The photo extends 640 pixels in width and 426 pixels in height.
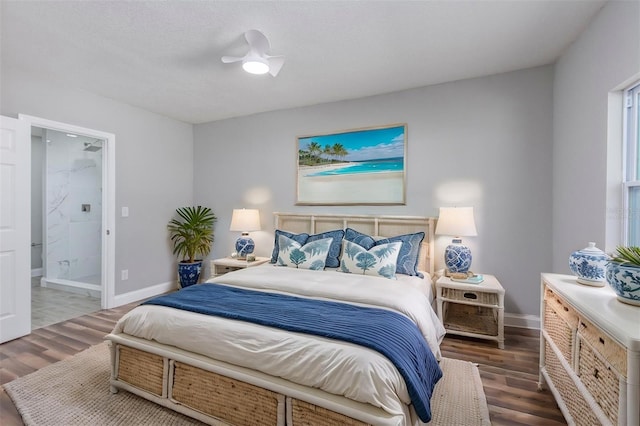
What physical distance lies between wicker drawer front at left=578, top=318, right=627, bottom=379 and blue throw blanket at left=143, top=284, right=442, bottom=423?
0.76m

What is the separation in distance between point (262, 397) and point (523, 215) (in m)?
2.93

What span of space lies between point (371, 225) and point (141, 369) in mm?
2577

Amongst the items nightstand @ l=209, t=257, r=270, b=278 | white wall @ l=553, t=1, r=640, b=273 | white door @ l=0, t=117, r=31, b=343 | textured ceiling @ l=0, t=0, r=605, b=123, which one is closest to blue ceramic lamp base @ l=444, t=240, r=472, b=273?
white wall @ l=553, t=1, r=640, b=273

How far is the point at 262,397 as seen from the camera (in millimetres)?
1525

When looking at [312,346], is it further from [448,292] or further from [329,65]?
[329,65]

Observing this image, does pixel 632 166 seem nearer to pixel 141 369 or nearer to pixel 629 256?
pixel 629 256

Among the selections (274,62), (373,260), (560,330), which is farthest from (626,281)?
(274,62)

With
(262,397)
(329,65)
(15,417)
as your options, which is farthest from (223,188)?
(262,397)

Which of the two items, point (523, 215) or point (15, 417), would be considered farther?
point (523, 215)

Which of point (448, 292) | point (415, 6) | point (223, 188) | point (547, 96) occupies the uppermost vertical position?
point (415, 6)

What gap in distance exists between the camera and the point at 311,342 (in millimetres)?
1528

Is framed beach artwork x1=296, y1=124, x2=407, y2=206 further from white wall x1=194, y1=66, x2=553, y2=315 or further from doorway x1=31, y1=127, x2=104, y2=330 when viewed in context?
doorway x1=31, y1=127, x2=104, y2=330

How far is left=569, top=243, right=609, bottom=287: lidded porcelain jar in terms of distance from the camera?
1.67 metres

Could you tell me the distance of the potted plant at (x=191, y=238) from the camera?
437 centimetres
